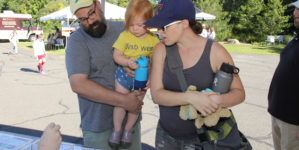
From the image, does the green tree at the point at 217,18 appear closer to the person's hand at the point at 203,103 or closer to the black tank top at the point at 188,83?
the black tank top at the point at 188,83

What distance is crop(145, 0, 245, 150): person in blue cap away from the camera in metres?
1.58

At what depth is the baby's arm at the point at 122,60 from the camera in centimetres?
205

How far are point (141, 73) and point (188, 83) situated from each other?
1.48ft

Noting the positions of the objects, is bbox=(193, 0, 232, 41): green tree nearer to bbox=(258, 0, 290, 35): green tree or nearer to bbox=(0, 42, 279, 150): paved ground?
bbox=(258, 0, 290, 35): green tree

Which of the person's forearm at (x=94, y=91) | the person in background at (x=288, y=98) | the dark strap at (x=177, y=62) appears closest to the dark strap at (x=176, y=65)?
the dark strap at (x=177, y=62)

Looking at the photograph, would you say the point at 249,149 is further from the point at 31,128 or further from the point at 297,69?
the point at 31,128

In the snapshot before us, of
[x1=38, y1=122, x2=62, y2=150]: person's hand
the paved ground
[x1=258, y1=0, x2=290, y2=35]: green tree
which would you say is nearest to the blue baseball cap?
[x1=38, y1=122, x2=62, y2=150]: person's hand

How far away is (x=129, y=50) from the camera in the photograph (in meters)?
2.27

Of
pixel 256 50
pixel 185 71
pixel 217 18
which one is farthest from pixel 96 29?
pixel 217 18

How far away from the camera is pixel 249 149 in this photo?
5.67 ft

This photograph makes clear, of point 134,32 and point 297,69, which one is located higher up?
point 134,32

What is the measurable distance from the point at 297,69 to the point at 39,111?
497 centimetres

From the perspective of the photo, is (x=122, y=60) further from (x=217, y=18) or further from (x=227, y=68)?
(x=217, y=18)

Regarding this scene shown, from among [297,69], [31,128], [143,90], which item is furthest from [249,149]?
[31,128]
